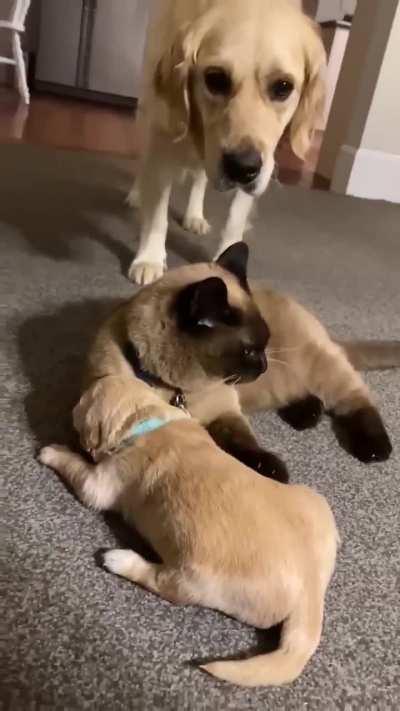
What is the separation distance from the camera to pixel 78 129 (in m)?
3.83

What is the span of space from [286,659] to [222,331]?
18.2 inches

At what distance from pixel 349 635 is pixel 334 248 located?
1669 millimetres

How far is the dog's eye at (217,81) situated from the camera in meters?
1.43

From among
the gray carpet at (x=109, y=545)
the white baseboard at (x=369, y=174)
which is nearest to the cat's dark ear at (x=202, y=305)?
the gray carpet at (x=109, y=545)

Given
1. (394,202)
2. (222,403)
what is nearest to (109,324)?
(222,403)

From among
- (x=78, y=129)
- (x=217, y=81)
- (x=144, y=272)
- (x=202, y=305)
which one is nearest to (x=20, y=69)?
(x=78, y=129)

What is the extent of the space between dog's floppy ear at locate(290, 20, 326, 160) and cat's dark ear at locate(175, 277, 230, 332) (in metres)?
0.80

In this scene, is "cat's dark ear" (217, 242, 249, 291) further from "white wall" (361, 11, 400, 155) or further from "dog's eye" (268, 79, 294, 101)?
"white wall" (361, 11, 400, 155)

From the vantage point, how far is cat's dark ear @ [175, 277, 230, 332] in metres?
0.96

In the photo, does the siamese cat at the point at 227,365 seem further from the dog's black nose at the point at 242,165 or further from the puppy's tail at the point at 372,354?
the dog's black nose at the point at 242,165

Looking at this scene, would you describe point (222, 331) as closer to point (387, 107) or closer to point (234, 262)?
point (234, 262)

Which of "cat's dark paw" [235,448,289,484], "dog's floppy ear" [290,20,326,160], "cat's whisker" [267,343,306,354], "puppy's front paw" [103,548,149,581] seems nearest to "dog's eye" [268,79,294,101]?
"dog's floppy ear" [290,20,326,160]

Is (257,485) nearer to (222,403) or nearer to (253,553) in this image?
(253,553)

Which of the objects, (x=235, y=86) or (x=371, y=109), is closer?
(x=235, y=86)
